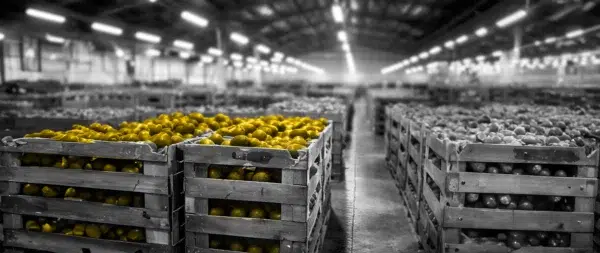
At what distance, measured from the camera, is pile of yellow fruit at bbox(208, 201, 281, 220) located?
124 inches

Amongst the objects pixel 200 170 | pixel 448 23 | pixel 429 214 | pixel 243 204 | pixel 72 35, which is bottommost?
pixel 429 214

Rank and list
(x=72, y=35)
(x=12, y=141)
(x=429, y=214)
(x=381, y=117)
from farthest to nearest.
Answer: (x=72, y=35)
(x=381, y=117)
(x=429, y=214)
(x=12, y=141)

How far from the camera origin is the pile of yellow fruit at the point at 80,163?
328cm

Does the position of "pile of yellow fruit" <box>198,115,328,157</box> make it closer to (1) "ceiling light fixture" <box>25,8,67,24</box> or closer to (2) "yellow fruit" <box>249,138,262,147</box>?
(2) "yellow fruit" <box>249,138,262,147</box>

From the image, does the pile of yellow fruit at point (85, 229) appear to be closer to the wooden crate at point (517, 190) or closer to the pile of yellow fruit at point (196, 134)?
the pile of yellow fruit at point (196, 134)

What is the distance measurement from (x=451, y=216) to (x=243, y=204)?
5.68 feet

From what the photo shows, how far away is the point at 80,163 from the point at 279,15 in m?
21.1

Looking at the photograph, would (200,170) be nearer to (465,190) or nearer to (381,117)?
(465,190)

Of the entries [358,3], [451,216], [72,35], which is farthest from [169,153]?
[358,3]

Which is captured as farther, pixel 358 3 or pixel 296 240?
pixel 358 3

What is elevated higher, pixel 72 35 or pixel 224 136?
pixel 72 35

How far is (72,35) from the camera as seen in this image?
1627 cm

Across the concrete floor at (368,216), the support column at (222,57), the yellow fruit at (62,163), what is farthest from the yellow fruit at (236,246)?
the support column at (222,57)

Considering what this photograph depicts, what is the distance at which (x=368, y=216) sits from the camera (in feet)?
18.0
